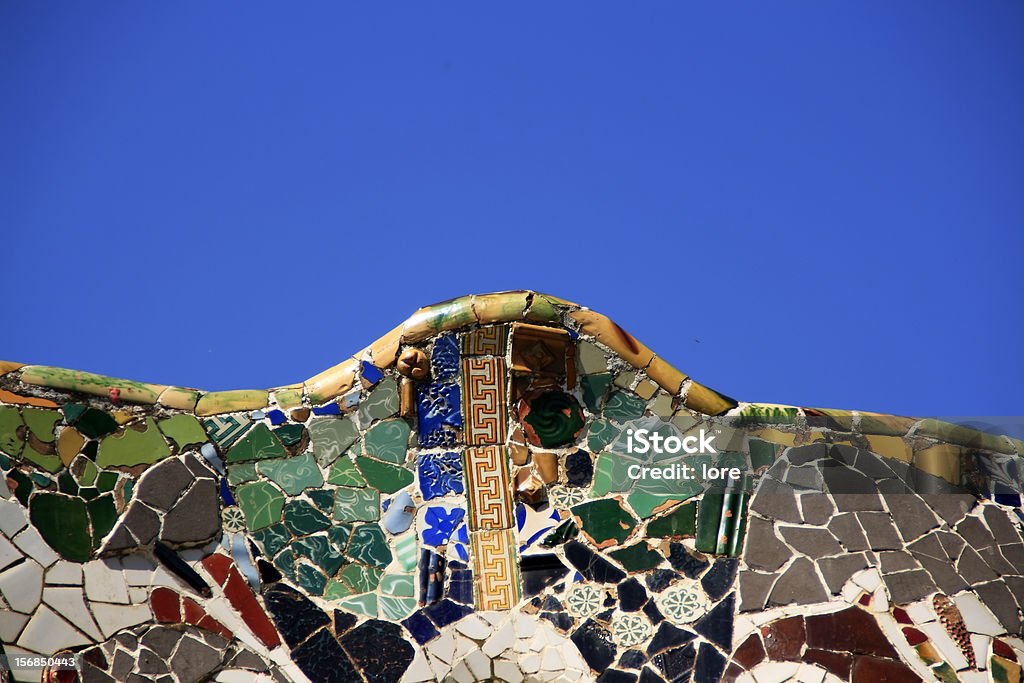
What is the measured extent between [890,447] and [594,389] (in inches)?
62.1

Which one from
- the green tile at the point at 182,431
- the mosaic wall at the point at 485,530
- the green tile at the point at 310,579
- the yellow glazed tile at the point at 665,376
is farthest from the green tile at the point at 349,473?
the yellow glazed tile at the point at 665,376

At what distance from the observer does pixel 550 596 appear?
8250mm

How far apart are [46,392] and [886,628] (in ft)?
14.2

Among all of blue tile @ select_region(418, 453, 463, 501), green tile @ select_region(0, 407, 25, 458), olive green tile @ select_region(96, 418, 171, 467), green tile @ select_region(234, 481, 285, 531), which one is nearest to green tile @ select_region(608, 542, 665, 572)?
blue tile @ select_region(418, 453, 463, 501)

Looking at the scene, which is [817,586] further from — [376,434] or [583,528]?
[376,434]

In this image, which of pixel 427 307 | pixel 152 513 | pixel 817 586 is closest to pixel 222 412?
pixel 152 513

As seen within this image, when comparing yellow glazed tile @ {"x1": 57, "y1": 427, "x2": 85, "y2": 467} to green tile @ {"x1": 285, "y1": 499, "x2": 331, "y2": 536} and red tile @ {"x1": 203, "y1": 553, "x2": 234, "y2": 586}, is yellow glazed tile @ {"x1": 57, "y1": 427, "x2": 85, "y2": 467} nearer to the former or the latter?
red tile @ {"x1": 203, "y1": 553, "x2": 234, "y2": 586}

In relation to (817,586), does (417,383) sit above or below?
above

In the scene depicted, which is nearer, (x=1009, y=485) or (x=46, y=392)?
(x=46, y=392)

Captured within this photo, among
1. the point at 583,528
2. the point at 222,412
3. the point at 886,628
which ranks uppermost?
the point at 222,412

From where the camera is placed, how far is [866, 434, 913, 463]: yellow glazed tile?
8.56 metres

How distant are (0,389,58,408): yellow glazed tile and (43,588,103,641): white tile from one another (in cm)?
90

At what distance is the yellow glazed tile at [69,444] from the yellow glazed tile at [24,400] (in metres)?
0.15

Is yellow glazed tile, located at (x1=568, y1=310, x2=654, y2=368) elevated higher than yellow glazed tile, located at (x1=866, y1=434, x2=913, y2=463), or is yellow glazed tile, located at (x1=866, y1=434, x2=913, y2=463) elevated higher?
yellow glazed tile, located at (x1=568, y1=310, x2=654, y2=368)
